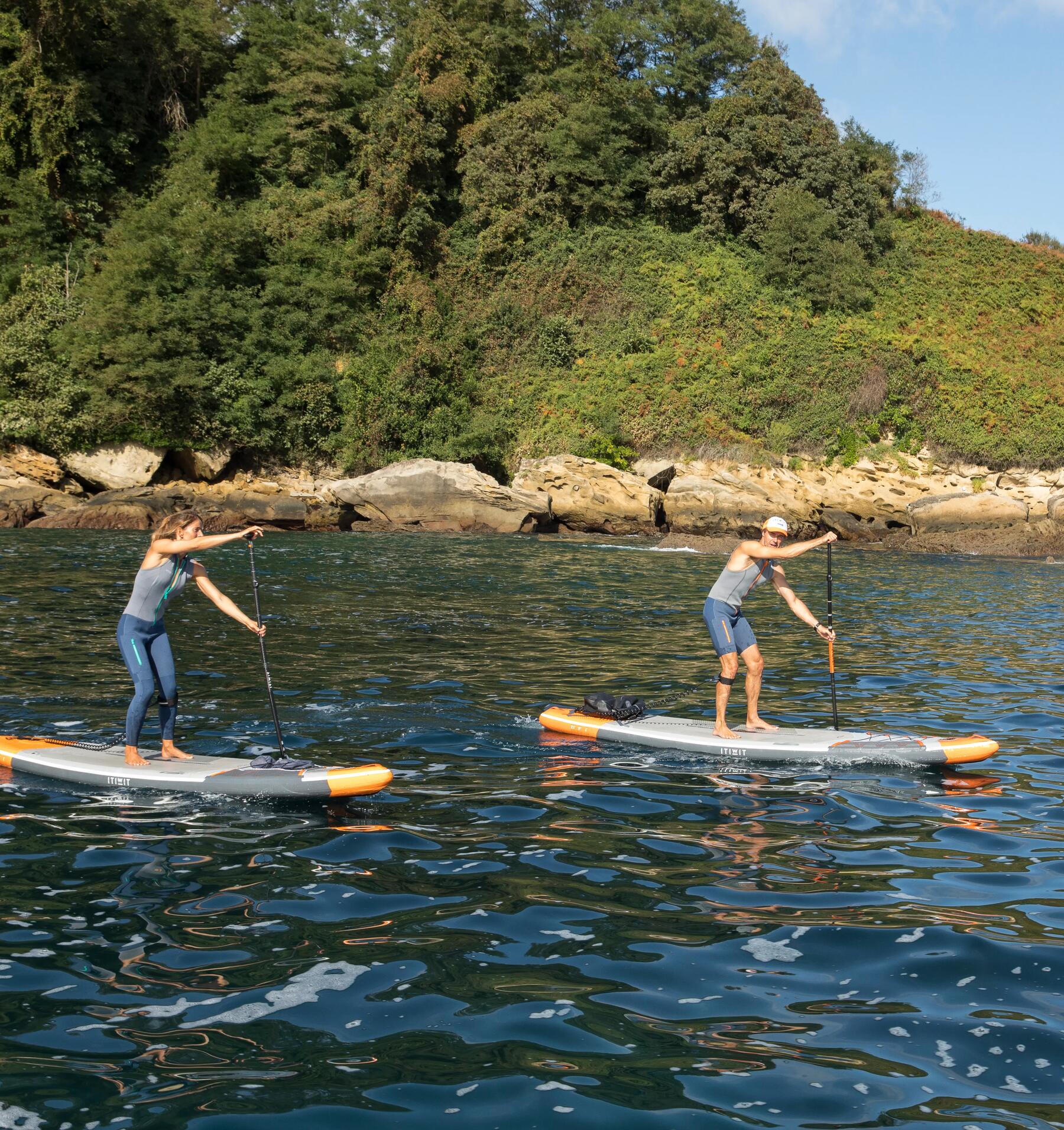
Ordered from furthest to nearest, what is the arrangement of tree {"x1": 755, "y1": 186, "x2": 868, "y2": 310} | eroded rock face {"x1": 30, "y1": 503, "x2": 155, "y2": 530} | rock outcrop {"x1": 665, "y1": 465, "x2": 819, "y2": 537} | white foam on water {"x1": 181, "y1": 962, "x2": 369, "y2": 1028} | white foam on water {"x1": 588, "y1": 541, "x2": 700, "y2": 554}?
tree {"x1": 755, "y1": 186, "x2": 868, "y2": 310} < rock outcrop {"x1": 665, "y1": 465, "x2": 819, "y2": 537} < eroded rock face {"x1": 30, "y1": 503, "x2": 155, "y2": 530} < white foam on water {"x1": 588, "y1": 541, "x2": 700, "y2": 554} < white foam on water {"x1": 181, "y1": 962, "x2": 369, "y2": 1028}

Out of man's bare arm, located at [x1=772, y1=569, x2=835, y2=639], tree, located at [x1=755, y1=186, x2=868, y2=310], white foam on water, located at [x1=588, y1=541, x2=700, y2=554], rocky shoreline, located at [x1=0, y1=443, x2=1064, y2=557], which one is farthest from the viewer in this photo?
tree, located at [x1=755, y1=186, x2=868, y2=310]

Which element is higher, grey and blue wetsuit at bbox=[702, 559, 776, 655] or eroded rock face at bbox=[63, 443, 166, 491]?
eroded rock face at bbox=[63, 443, 166, 491]

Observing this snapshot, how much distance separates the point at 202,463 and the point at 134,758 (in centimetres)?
3214

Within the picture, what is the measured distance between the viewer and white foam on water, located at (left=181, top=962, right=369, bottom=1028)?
443cm

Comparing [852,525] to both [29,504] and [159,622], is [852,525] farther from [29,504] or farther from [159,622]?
[159,622]

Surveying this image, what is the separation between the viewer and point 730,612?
9914mm

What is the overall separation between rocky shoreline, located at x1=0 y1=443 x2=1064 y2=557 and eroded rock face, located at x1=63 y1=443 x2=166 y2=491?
46 millimetres

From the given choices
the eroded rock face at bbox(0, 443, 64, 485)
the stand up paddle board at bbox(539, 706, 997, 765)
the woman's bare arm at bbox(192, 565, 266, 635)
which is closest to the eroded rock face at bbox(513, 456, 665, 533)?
the eroded rock face at bbox(0, 443, 64, 485)

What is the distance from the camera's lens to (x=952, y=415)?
126 ft

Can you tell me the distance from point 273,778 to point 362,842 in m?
1.09

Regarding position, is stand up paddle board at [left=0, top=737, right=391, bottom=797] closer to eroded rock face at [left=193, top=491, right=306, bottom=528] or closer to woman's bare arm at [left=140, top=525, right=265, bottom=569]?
woman's bare arm at [left=140, top=525, right=265, bottom=569]

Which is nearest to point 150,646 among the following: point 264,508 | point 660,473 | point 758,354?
point 264,508

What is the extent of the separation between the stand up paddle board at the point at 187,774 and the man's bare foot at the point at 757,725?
3595 millimetres

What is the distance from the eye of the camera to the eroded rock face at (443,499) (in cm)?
3419
